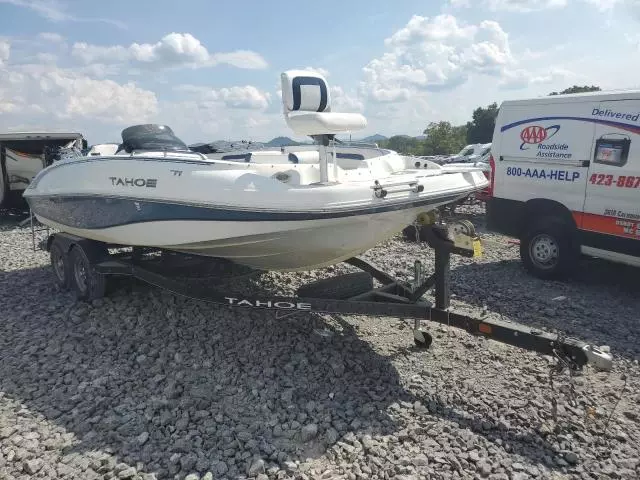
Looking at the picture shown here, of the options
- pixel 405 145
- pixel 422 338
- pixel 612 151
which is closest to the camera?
pixel 422 338

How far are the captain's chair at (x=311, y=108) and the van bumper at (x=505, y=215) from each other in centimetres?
335

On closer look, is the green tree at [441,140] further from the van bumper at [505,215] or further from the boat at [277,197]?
the boat at [277,197]

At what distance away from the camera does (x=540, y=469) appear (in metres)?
2.86

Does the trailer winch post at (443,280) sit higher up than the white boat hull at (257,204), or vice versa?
the white boat hull at (257,204)

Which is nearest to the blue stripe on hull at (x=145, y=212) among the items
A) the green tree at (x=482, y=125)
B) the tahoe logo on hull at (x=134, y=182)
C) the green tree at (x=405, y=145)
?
the tahoe logo on hull at (x=134, y=182)

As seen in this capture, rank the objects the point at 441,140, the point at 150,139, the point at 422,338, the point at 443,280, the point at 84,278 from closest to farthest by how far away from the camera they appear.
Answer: the point at 443,280 → the point at 422,338 → the point at 84,278 → the point at 150,139 → the point at 441,140

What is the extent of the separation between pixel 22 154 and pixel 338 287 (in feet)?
32.3

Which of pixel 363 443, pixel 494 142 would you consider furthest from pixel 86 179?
pixel 494 142

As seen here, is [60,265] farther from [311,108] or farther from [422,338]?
[422,338]

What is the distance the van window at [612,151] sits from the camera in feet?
18.1

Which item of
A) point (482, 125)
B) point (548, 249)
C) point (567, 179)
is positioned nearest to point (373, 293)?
point (548, 249)

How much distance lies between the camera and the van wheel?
613cm

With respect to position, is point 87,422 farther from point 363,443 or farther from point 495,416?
point 495,416

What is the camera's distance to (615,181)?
562cm
